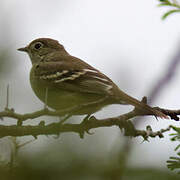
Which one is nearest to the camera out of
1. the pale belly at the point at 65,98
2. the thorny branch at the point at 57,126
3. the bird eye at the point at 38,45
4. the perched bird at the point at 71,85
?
the thorny branch at the point at 57,126

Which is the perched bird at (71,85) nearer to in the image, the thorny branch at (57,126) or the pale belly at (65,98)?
the pale belly at (65,98)

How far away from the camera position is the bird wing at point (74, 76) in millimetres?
5371

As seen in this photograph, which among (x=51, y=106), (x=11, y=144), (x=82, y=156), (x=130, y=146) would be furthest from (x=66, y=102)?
(x=130, y=146)

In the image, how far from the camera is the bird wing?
5371 mm

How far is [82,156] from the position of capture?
7.16 ft

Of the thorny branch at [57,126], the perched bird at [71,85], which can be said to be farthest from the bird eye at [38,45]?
the thorny branch at [57,126]

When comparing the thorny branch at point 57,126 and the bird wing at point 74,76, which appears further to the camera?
the bird wing at point 74,76

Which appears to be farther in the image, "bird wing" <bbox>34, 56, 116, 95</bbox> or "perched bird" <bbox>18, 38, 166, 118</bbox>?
"bird wing" <bbox>34, 56, 116, 95</bbox>

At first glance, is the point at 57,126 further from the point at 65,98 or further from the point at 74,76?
the point at 74,76

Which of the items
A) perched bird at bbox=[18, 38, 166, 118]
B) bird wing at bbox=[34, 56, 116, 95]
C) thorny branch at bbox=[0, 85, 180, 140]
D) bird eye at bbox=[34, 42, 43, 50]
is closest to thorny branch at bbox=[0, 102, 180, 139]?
thorny branch at bbox=[0, 85, 180, 140]

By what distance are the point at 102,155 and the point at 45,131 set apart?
27.7 inches

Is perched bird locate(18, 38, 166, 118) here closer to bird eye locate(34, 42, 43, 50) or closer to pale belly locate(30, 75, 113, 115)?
pale belly locate(30, 75, 113, 115)

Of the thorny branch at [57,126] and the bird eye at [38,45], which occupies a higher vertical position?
the thorny branch at [57,126]

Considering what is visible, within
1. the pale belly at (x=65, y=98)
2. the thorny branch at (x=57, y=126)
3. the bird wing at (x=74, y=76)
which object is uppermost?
the thorny branch at (x=57, y=126)
